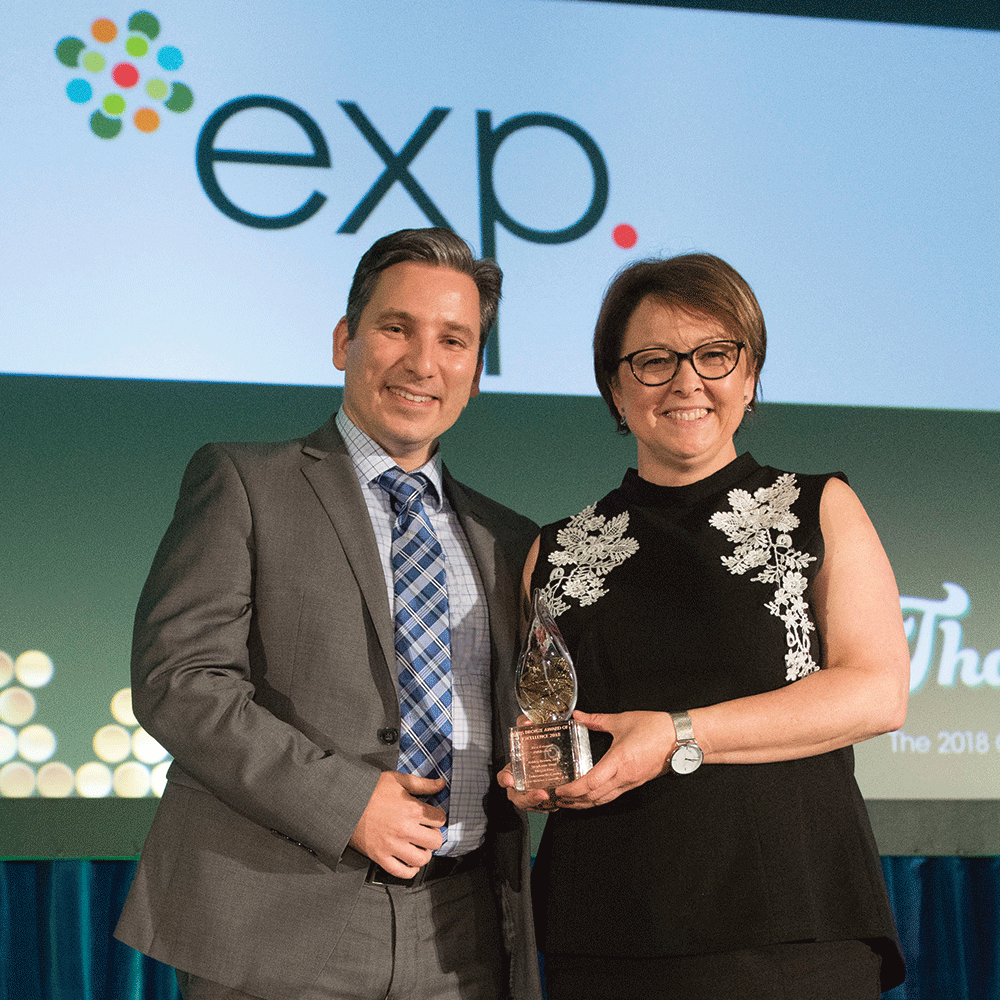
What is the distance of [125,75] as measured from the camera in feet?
10.0

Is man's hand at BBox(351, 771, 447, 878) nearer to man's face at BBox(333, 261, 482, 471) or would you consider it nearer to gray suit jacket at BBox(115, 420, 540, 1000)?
gray suit jacket at BBox(115, 420, 540, 1000)

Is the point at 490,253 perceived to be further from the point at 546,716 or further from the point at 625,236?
the point at 546,716

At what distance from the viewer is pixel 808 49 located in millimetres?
3422

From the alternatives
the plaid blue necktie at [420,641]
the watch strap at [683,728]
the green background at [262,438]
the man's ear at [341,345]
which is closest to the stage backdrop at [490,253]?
the green background at [262,438]

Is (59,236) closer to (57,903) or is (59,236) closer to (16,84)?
(16,84)

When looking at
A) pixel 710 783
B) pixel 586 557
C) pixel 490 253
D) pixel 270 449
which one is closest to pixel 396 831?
pixel 710 783

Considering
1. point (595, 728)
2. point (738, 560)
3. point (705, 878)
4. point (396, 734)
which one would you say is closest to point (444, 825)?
point (396, 734)

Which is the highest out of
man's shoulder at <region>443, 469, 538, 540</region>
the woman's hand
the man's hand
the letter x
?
the letter x

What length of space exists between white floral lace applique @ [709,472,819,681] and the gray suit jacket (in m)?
0.41

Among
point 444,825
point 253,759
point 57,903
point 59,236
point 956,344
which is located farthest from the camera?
point 956,344

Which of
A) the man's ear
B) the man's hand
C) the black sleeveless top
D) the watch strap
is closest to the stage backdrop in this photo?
the man's ear

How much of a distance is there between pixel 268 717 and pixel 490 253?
6.27ft

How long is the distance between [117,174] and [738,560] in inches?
83.6

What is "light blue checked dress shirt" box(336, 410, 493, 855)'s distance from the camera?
1.73 metres
